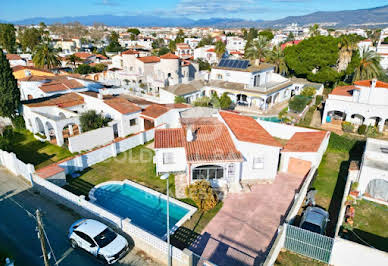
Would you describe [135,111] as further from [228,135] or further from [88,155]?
[228,135]

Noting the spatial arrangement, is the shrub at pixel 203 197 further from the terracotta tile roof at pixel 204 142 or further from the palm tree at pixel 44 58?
the palm tree at pixel 44 58

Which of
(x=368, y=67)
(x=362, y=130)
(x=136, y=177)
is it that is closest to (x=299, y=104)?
(x=362, y=130)

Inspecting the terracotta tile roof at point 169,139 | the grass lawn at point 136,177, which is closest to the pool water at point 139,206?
the grass lawn at point 136,177

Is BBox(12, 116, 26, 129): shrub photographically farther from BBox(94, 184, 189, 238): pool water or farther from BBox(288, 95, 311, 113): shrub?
BBox(288, 95, 311, 113): shrub

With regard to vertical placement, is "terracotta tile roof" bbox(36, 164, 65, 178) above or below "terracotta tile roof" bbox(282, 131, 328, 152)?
below

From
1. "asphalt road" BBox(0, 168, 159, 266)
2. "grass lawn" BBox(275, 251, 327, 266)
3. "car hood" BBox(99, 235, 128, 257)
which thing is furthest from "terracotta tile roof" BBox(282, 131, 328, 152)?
"asphalt road" BBox(0, 168, 159, 266)

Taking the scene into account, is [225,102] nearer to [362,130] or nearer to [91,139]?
[362,130]
